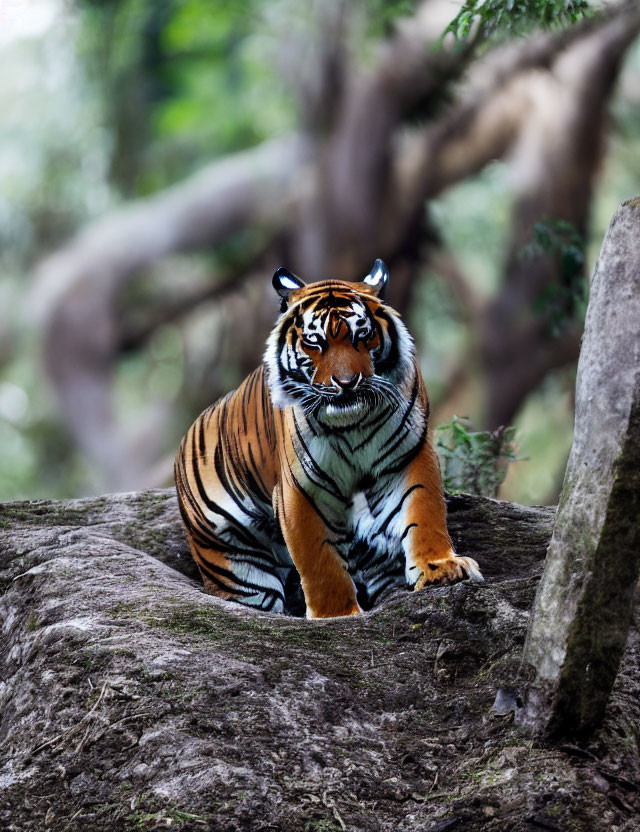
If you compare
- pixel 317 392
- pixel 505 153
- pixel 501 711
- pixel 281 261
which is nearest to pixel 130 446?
pixel 281 261

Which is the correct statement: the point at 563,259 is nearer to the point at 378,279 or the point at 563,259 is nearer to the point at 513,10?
the point at 378,279

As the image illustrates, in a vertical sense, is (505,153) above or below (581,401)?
above

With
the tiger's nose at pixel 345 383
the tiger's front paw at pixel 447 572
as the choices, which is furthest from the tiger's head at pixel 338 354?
the tiger's front paw at pixel 447 572

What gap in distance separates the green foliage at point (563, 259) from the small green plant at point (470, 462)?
1501 mm

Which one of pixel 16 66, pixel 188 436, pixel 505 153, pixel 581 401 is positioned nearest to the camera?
pixel 581 401

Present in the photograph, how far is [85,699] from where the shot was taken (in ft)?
10.9

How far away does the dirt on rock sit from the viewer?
2855 mm

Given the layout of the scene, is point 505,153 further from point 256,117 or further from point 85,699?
point 85,699

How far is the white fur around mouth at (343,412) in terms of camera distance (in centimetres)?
413

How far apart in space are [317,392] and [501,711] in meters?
1.45

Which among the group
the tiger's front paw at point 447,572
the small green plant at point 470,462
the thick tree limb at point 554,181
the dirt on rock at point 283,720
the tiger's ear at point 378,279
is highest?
the thick tree limb at point 554,181

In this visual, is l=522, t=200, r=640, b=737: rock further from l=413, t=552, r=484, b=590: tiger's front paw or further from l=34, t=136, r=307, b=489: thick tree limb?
l=34, t=136, r=307, b=489: thick tree limb

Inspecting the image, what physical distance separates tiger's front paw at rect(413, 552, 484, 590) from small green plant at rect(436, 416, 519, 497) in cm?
199

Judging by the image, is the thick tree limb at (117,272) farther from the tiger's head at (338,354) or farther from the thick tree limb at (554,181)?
the tiger's head at (338,354)
